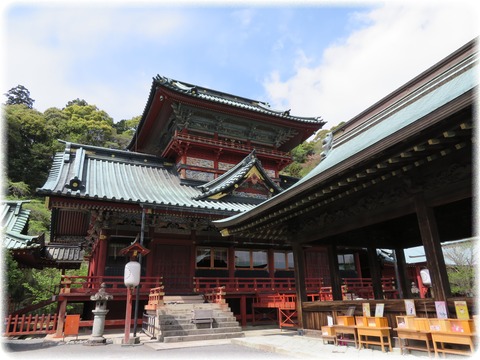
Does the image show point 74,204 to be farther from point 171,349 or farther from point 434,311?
point 434,311

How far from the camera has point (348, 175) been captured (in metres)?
6.90

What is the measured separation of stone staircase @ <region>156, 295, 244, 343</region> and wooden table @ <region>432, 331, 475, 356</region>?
718cm

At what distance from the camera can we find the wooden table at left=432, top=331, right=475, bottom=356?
5.47 m

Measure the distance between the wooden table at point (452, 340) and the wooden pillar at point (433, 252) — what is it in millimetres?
687

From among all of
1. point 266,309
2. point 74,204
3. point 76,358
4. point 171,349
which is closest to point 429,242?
point 171,349

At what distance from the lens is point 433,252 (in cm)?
655

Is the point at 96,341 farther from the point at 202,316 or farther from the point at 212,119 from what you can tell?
the point at 212,119

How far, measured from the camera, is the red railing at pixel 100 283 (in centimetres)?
1311

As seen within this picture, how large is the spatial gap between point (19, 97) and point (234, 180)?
200 ft

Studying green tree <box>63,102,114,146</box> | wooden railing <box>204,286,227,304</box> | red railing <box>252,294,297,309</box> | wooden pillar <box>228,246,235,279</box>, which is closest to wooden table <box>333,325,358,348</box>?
red railing <box>252,294,297,309</box>

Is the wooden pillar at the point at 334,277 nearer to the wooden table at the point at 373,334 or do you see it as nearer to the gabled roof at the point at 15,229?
the wooden table at the point at 373,334

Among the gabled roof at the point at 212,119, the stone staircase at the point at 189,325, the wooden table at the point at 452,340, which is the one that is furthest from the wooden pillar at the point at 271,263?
the wooden table at the point at 452,340

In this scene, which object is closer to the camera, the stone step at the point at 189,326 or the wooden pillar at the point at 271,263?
the stone step at the point at 189,326

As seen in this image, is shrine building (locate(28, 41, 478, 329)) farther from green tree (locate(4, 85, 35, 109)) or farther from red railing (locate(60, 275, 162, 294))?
green tree (locate(4, 85, 35, 109))
